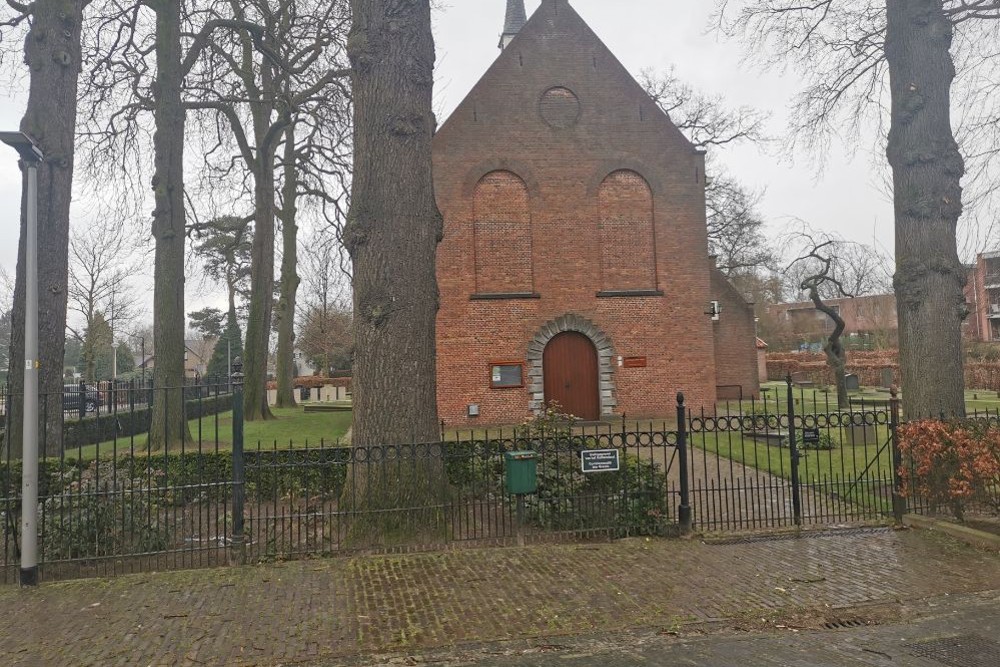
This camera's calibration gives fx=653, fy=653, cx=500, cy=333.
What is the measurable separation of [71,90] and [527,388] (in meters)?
12.8

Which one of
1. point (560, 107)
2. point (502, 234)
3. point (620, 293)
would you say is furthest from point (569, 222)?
point (560, 107)

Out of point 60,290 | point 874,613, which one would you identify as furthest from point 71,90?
point 874,613

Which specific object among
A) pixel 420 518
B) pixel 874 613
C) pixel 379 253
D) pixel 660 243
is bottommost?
pixel 874 613

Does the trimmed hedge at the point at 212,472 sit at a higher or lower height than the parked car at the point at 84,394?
lower

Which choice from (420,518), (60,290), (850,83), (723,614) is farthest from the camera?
(850,83)

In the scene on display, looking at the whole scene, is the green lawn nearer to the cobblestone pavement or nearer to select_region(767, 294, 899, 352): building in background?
the cobblestone pavement

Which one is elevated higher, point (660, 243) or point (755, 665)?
point (660, 243)

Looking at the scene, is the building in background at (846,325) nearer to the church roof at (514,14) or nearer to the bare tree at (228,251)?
the church roof at (514,14)

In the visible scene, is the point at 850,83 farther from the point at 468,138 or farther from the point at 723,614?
the point at 468,138

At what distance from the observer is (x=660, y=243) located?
19531mm

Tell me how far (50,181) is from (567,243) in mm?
13059

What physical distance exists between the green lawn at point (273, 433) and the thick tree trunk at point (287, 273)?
344cm

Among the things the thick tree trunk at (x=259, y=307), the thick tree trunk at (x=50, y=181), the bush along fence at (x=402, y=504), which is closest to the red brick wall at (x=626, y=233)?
the thick tree trunk at (x=259, y=307)

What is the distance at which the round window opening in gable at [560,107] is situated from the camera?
19531mm
